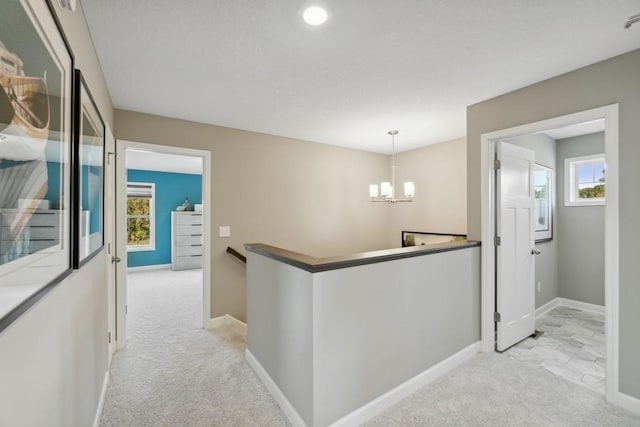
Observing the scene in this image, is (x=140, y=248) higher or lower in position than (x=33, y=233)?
lower

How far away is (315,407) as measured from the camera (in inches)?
64.3

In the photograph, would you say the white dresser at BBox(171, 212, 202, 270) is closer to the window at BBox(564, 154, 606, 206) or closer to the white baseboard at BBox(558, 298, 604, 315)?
the white baseboard at BBox(558, 298, 604, 315)

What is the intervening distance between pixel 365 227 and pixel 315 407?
11.2 ft

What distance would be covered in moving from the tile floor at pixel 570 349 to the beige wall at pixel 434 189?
150 centimetres

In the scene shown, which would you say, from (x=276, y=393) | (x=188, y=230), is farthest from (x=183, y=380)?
(x=188, y=230)

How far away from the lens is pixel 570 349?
2.80m

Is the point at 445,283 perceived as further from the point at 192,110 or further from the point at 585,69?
the point at 192,110

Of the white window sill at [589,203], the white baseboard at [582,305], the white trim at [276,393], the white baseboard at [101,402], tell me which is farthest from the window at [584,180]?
the white baseboard at [101,402]

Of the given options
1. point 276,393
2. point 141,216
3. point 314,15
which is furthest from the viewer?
point 141,216

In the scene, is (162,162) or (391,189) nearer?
(391,189)

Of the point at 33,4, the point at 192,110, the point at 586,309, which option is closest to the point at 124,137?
the point at 192,110

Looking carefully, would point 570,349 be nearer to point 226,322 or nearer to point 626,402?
point 626,402

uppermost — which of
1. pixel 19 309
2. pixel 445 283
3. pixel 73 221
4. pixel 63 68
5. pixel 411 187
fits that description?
pixel 63 68

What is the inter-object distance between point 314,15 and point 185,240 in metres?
6.38
